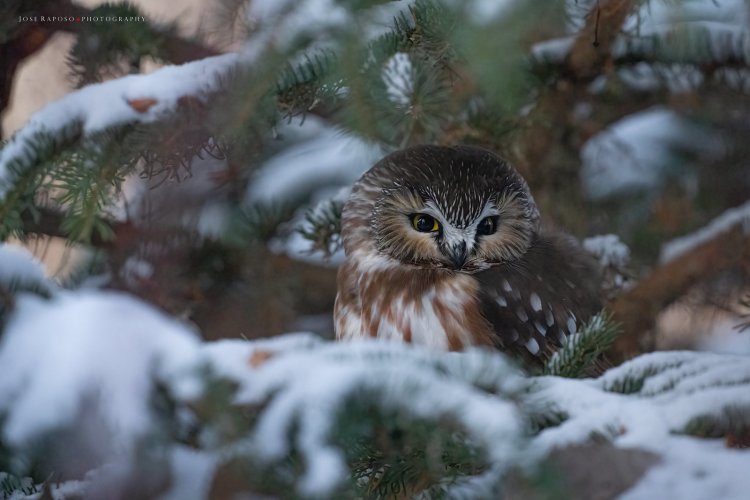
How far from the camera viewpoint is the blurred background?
1.59 meters

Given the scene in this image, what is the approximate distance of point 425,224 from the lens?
79.0 inches

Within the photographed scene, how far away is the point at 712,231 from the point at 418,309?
88cm

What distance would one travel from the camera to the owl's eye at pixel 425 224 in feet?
6.54

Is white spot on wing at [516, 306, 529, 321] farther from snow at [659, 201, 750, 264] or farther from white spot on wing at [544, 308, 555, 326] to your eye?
snow at [659, 201, 750, 264]

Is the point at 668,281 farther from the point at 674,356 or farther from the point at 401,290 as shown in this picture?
the point at 674,356

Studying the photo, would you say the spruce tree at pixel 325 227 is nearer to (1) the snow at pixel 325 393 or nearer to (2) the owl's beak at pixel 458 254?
(1) the snow at pixel 325 393

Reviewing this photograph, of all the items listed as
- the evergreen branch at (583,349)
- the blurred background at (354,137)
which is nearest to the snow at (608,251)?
the blurred background at (354,137)

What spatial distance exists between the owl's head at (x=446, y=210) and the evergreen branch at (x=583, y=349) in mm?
591

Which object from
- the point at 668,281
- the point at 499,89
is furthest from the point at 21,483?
the point at 668,281

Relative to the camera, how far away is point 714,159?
8.57 feet

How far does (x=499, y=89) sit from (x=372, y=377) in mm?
641

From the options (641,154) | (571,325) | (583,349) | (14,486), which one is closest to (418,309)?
(571,325)

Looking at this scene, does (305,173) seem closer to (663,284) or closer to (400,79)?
(400,79)

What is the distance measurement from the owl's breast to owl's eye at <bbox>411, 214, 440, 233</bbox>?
10cm
